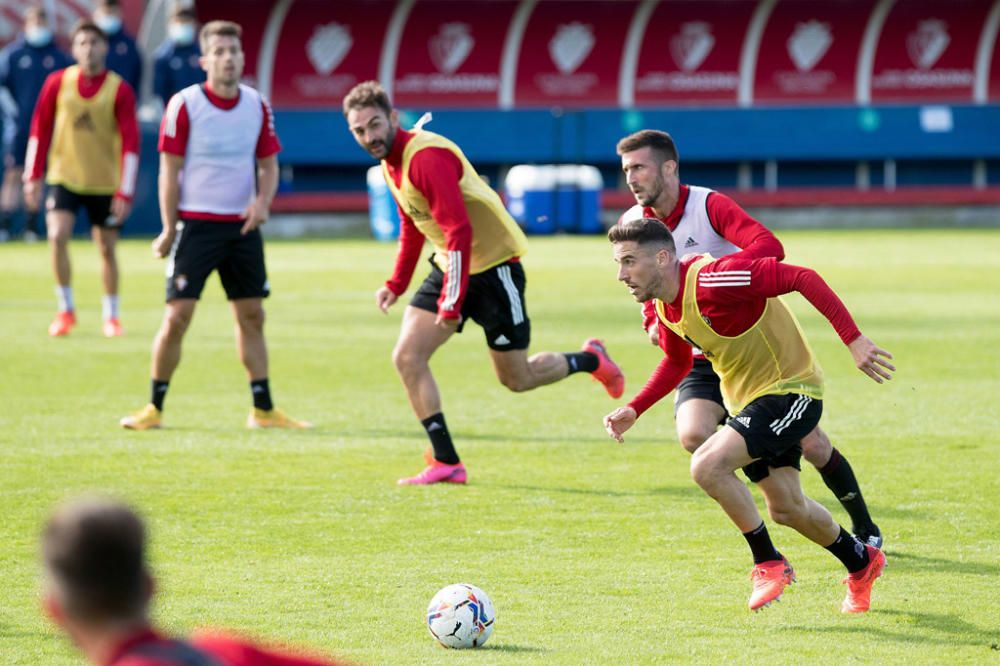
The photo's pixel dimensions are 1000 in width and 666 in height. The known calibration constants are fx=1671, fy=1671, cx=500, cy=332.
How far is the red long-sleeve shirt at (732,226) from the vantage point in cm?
660

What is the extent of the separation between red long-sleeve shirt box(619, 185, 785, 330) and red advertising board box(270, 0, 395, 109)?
2761cm

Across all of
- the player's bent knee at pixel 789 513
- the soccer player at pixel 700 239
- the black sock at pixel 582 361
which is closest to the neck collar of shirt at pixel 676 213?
the soccer player at pixel 700 239

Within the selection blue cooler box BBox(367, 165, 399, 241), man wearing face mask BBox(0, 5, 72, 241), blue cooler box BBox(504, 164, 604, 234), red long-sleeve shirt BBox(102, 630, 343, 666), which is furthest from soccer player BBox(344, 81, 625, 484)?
blue cooler box BBox(367, 165, 399, 241)

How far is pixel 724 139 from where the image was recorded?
107 feet

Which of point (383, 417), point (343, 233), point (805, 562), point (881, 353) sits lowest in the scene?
point (343, 233)

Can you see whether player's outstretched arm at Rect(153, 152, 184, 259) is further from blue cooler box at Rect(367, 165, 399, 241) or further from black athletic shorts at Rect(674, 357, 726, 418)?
blue cooler box at Rect(367, 165, 399, 241)

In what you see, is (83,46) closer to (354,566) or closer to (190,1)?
(354,566)

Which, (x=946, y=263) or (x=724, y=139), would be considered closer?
(x=946, y=263)

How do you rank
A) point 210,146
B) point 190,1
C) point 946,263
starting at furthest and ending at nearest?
point 190,1, point 946,263, point 210,146

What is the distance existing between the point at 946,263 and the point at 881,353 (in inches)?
688

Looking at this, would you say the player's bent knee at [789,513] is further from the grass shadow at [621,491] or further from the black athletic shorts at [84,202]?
the black athletic shorts at [84,202]

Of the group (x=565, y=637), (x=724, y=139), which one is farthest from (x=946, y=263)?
(x=565, y=637)

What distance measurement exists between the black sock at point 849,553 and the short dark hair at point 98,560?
382cm

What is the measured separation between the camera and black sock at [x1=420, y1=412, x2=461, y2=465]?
27.8 feet
